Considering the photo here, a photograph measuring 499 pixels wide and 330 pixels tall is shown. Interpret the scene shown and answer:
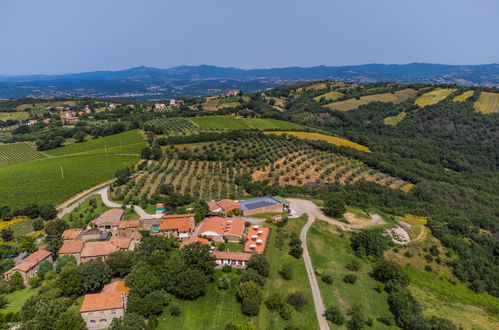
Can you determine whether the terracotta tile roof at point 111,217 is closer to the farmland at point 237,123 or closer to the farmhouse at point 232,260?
the farmhouse at point 232,260

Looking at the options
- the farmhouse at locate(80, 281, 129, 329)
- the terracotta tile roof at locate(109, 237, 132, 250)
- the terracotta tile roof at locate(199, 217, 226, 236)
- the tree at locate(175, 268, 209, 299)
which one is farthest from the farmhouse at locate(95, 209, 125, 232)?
the tree at locate(175, 268, 209, 299)

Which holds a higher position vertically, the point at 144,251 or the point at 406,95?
the point at 406,95

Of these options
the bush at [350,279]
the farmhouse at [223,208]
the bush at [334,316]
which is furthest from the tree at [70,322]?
the bush at [350,279]

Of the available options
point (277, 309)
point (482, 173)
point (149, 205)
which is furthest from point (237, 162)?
point (482, 173)

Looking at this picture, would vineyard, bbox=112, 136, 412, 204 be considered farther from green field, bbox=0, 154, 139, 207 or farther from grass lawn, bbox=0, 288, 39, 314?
grass lawn, bbox=0, 288, 39, 314

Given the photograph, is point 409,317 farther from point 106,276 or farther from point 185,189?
point 185,189

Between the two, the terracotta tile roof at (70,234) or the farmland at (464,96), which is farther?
the farmland at (464,96)

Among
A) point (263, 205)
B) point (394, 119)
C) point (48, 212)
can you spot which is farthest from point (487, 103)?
point (48, 212)
